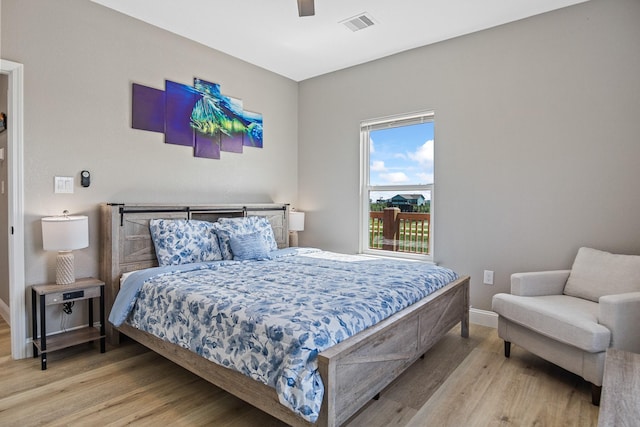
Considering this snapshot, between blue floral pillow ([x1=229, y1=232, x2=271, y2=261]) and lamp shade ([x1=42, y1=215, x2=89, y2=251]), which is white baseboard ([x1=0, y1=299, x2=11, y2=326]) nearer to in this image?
lamp shade ([x1=42, y1=215, x2=89, y2=251])

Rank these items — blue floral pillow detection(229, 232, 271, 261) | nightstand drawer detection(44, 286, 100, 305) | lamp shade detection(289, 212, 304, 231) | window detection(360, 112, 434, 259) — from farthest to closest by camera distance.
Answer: lamp shade detection(289, 212, 304, 231) → window detection(360, 112, 434, 259) → blue floral pillow detection(229, 232, 271, 261) → nightstand drawer detection(44, 286, 100, 305)

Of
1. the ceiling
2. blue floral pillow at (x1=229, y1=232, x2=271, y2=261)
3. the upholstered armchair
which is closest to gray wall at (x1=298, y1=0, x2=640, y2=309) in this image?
the ceiling

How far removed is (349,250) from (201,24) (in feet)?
9.29

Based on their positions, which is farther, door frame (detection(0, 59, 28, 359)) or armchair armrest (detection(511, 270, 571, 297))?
armchair armrest (detection(511, 270, 571, 297))

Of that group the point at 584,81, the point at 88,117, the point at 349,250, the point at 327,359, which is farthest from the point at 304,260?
the point at 584,81

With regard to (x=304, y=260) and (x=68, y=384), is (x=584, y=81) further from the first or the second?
(x=68, y=384)

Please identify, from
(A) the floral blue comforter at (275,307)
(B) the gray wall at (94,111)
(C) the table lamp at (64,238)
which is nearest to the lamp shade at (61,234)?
(C) the table lamp at (64,238)

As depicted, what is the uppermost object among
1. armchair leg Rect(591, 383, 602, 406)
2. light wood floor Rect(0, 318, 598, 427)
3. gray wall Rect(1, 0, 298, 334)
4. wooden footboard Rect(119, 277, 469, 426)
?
gray wall Rect(1, 0, 298, 334)

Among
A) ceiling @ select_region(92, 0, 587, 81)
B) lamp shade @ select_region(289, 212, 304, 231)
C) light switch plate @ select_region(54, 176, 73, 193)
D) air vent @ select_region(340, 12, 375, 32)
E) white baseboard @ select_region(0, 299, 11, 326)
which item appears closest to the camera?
light switch plate @ select_region(54, 176, 73, 193)

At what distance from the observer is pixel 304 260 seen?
11.2ft

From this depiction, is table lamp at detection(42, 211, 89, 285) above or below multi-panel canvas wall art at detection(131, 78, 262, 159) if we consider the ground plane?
below

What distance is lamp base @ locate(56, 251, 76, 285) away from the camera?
109 inches

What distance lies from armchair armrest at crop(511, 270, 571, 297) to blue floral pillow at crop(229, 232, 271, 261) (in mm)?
2110

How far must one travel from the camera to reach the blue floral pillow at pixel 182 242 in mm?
3084
